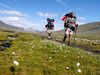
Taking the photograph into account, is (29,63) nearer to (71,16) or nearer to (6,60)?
(6,60)

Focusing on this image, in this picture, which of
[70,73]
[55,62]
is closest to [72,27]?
[55,62]

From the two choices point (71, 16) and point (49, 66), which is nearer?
point (49, 66)

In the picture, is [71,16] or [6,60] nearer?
[6,60]

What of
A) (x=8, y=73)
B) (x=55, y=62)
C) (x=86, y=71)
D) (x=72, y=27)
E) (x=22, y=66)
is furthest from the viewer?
(x=72, y=27)

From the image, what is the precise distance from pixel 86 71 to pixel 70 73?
111 cm

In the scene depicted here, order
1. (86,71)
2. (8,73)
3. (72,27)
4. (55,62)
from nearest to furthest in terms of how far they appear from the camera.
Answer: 1. (8,73)
2. (86,71)
3. (55,62)
4. (72,27)

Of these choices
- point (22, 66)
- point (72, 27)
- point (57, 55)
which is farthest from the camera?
point (72, 27)

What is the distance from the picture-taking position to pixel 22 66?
46.9 ft

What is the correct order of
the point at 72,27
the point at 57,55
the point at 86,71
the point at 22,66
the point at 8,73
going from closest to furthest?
the point at 8,73 < the point at 22,66 < the point at 86,71 < the point at 57,55 < the point at 72,27

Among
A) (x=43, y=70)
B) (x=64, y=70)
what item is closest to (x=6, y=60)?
(x=43, y=70)

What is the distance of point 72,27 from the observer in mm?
34125

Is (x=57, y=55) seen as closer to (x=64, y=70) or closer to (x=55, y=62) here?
(x=55, y=62)

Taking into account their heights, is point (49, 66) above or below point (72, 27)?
below

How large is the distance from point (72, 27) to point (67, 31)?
868 millimetres
